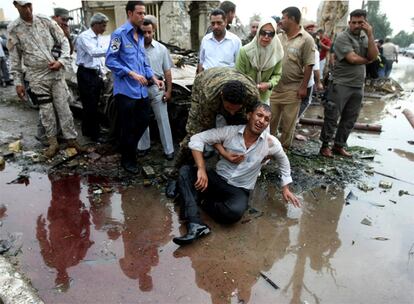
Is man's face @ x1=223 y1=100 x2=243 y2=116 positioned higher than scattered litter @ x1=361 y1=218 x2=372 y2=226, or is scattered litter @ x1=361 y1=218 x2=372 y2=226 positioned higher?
man's face @ x1=223 y1=100 x2=243 y2=116

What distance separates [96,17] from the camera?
457cm

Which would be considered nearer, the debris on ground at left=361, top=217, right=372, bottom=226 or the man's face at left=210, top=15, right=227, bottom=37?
the debris on ground at left=361, top=217, right=372, bottom=226

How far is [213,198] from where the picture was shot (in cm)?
333

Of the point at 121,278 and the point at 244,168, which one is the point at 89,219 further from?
the point at 244,168

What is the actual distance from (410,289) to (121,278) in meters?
2.11

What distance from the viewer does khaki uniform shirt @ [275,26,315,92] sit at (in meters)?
3.97

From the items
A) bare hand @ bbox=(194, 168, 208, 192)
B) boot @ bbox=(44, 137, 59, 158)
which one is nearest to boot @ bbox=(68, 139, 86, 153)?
boot @ bbox=(44, 137, 59, 158)

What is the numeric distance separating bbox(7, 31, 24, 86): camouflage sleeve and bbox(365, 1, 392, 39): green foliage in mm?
53872

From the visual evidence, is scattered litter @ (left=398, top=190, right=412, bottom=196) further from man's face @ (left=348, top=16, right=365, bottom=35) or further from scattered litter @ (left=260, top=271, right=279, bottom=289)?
scattered litter @ (left=260, top=271, right=279, bottom=289)

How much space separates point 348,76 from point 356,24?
0.64 metres

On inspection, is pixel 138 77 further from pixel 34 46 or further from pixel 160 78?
pixel 34 46

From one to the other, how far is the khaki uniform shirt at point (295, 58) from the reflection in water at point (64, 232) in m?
2.83

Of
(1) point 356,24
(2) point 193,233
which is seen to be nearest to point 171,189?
(2) point 193,233

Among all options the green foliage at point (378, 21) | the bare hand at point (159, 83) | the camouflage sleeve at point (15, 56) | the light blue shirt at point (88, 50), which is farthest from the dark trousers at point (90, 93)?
the green foliage at point (378, 21)
